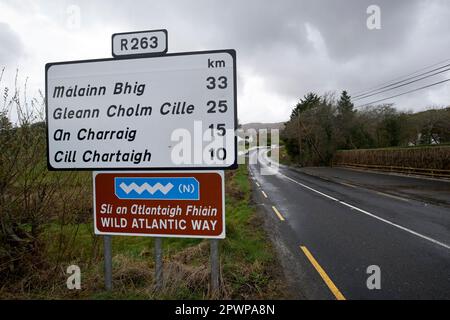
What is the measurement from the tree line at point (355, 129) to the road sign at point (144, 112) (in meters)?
42.9

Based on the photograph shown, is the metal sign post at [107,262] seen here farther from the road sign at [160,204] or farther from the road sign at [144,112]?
the road sign at [144,112]

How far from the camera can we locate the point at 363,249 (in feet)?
19.5

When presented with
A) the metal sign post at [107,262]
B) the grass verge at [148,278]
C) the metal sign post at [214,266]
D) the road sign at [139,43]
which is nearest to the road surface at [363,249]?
the grass verge at [148,278]

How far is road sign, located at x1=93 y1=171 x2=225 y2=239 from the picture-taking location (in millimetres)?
3211

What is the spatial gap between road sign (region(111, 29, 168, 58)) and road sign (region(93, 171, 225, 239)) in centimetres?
143

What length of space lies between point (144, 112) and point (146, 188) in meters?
0.90

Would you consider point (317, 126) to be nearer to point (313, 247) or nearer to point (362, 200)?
point (362, 200)

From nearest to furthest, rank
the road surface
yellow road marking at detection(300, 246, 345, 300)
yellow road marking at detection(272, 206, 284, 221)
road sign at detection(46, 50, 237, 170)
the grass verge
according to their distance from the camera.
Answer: road sign at detection(46, 50, 237, 170)
the grass verge
yellow road marking at detection(300, 246, 345, 300)
the road surface
yellow road marking at detection(272, 206, 284, 221)

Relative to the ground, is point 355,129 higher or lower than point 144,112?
higher

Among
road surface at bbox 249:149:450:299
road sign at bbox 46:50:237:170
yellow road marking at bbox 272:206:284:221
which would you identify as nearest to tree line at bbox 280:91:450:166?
road surface at bbox 249:149:450:299

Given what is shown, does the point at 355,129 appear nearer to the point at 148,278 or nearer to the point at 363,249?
the point at 363,249

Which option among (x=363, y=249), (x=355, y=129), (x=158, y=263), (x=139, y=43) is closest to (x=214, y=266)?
(x=158, y=263)

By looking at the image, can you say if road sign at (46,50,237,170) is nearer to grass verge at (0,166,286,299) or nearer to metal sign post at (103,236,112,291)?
metal sign post at (103,236,112,291)

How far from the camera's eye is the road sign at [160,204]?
10.5ft
